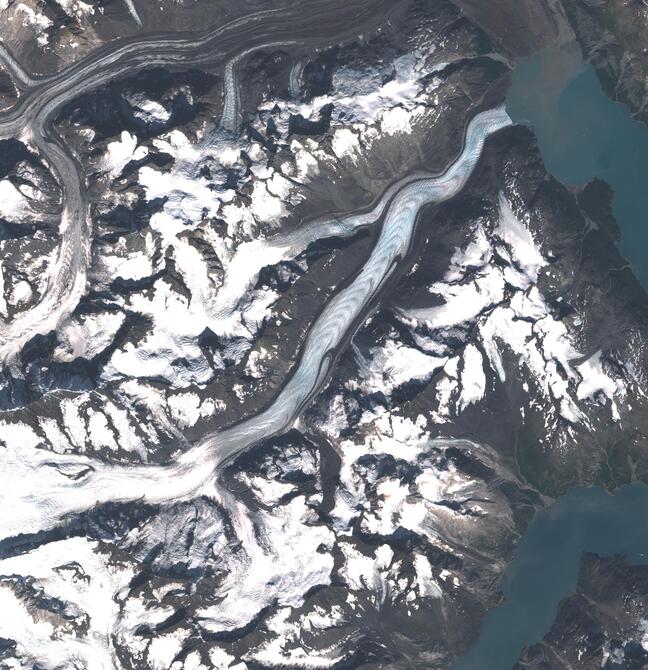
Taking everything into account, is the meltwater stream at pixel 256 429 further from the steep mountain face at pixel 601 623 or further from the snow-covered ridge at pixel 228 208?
the steep mountain face at pixel 601 623

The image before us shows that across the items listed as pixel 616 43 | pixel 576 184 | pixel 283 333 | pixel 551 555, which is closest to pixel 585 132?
pixel 576 184

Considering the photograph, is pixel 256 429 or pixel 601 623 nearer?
pixel 601 623

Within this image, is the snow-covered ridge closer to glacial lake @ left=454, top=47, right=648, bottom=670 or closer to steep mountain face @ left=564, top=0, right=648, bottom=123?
glacial lake @ left=454, top=47, right=648, bottom=670

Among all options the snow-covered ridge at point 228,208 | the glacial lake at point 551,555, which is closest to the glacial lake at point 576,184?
the glacial lake at point 551,555

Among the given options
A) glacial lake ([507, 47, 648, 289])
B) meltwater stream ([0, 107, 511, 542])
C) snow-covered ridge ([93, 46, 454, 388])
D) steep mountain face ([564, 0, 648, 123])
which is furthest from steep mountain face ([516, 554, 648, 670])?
steep mountain face ([564, 0, 648, 123])

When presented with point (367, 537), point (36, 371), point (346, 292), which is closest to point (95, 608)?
point (36, 371)

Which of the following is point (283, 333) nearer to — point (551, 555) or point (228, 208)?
point (228, 208)
